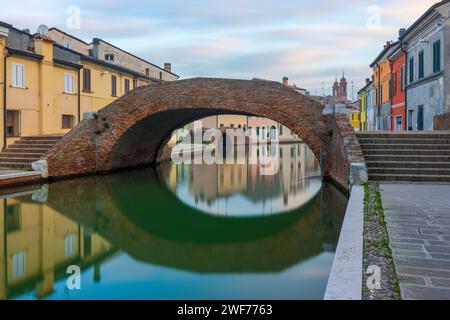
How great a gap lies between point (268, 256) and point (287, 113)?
8.96 meters

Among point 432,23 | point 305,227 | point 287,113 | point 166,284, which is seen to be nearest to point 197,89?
point 287,113

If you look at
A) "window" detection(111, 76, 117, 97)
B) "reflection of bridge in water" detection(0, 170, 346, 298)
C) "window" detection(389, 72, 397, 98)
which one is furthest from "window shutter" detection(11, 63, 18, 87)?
"window" detection(389, 72, 397, 98)

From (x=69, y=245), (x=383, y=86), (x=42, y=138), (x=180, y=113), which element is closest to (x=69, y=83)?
(x=42, y=138)

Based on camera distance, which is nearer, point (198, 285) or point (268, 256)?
point (198, 285)

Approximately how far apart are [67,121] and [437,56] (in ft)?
59.2

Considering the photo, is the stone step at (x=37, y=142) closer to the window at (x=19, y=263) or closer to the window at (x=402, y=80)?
the window at (x=19, y=263)

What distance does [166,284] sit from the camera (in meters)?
6.05

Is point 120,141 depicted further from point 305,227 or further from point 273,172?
point 305,227

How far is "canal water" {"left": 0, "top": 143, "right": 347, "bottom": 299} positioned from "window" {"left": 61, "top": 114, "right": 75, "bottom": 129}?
789 centimetres

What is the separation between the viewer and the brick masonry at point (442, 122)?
15.1 meters

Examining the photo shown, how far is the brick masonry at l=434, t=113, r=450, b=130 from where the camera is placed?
1510 cm

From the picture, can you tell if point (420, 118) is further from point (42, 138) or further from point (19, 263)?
point (19, 263)

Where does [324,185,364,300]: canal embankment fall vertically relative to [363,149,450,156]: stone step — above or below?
below

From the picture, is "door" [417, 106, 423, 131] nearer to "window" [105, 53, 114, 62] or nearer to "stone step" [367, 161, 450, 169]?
"stone step" [367, 161, 450, 169]
